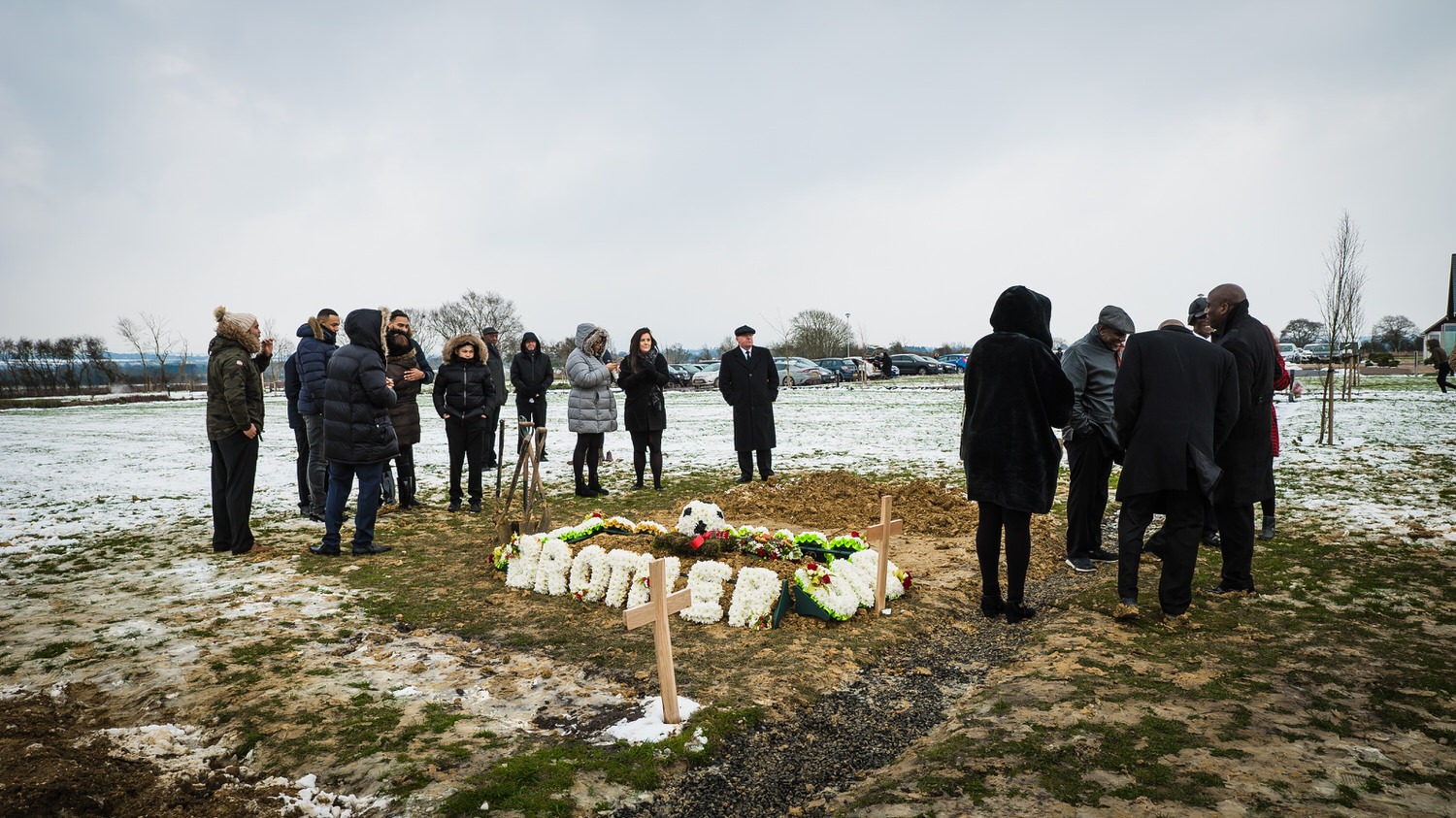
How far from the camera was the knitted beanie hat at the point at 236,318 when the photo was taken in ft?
18.6

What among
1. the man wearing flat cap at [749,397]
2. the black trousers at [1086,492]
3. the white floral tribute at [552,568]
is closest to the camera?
the white floral tribute at [552,568]

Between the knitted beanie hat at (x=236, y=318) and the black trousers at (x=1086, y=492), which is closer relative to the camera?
the black trousers at (x=1086, y=492)

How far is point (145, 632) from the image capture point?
4.09m

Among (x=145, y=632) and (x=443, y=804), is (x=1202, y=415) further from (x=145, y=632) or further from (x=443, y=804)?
(x=145, y=632)

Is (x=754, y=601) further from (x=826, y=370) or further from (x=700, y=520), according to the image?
(x=826, y=370)

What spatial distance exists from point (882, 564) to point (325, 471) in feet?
19.4

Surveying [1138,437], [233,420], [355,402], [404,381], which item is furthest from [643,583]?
[404,381]

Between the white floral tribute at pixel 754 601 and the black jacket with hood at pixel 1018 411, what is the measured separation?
1245 mm

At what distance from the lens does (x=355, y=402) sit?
572 centimetres

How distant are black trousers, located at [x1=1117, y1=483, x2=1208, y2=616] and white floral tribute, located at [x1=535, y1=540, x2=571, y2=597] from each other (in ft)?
11.1

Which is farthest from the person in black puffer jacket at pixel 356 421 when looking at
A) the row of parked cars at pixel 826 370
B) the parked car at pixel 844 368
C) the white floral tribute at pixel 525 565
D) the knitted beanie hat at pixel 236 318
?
the parked car at pixel 844 368

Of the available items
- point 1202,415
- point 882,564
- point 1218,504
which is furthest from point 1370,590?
point 882,564

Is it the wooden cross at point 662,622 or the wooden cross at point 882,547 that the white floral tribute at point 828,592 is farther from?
the wooden cross at point 662,622

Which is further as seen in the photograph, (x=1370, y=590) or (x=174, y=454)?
(x=174, y=454)
